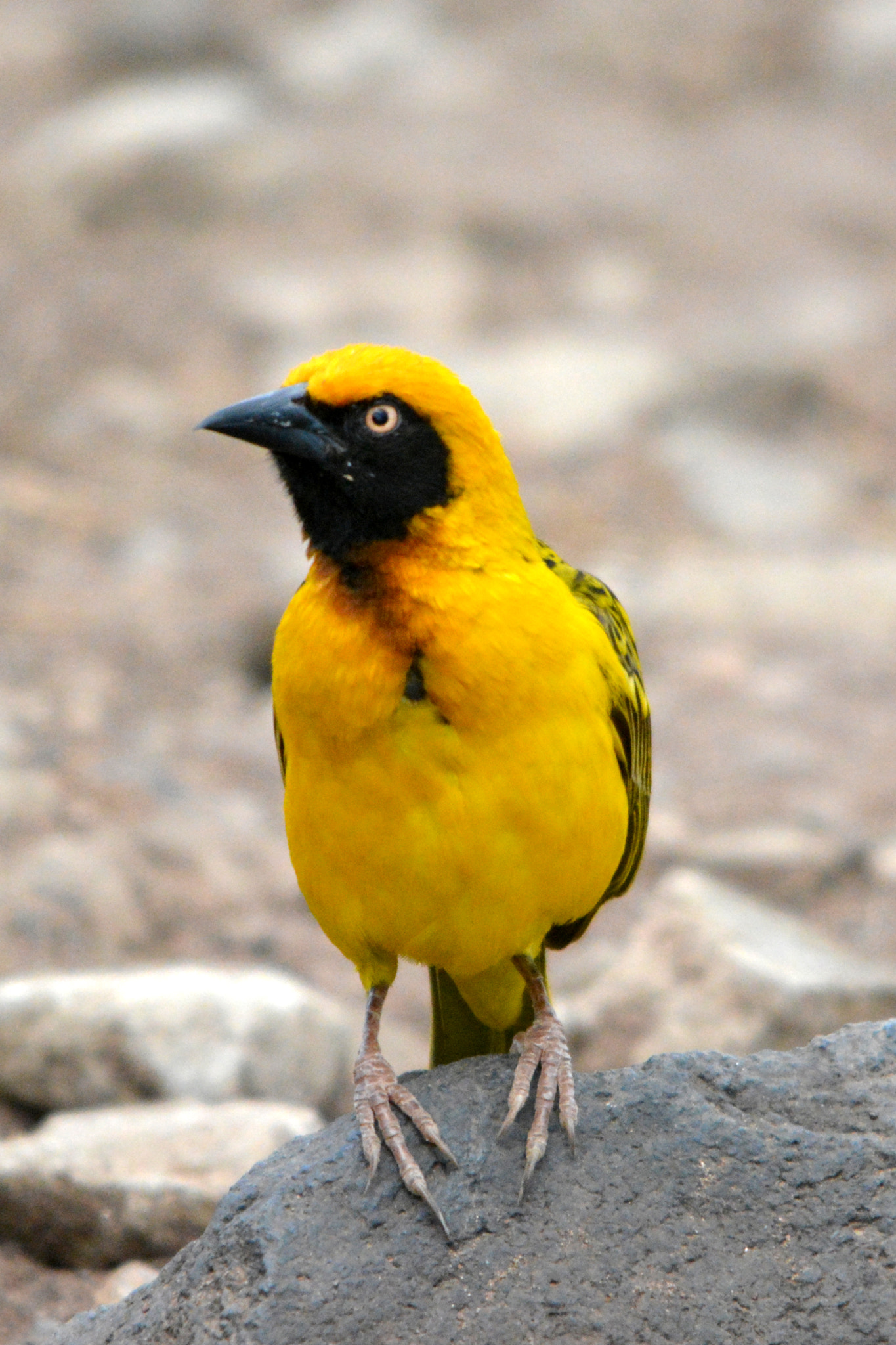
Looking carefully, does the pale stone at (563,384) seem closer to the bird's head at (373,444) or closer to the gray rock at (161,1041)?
the gray rock at (161,1041)

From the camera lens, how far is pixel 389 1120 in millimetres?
3463

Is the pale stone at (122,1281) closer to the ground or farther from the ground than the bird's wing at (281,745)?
closer to the ground

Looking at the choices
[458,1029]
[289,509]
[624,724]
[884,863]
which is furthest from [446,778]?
[289,509]

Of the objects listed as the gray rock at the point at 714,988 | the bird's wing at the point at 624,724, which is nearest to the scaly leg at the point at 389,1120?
the bird's wing at the point at 624,724

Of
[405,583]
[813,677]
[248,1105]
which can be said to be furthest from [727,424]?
[405,583]

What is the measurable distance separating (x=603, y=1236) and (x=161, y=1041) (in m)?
2.56

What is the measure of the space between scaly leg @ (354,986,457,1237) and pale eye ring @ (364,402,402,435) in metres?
1.47

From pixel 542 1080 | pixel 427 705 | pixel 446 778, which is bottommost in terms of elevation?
pixel 542 1080

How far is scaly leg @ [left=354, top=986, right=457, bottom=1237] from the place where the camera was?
3.32 meters

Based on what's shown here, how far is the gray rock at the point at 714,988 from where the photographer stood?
5.88 m

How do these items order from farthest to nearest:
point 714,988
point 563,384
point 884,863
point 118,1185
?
point 563,384 → point 884,863 → point 714,988 → point 118,1185

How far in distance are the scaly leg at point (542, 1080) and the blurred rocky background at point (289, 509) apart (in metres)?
1.37

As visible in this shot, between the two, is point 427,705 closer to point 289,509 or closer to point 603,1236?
point 603,1236

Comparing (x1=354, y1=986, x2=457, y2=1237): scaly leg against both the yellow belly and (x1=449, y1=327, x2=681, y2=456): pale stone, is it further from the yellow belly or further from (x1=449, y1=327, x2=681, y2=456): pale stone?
(x1=449, y1=327, x2=681, y2=456): pale stone
